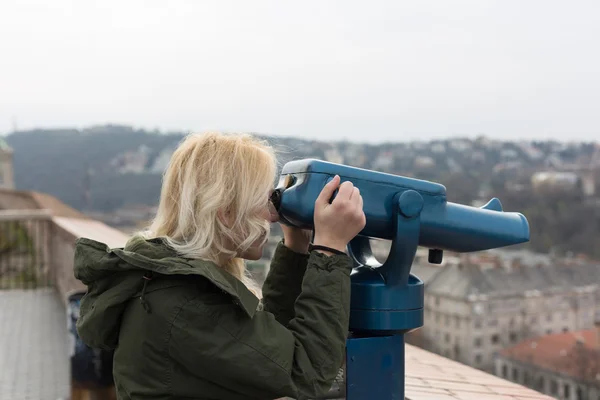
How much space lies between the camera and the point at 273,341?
1.01m

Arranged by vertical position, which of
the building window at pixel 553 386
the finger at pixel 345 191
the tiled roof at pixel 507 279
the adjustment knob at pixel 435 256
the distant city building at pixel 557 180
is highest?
the finger at pixel 345 191

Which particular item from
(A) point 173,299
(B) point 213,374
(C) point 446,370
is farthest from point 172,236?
(C) point 446,370

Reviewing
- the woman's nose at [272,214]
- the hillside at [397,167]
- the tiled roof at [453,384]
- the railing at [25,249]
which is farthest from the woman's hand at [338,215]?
the railing at [25,249]

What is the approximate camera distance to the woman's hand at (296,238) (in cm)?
133

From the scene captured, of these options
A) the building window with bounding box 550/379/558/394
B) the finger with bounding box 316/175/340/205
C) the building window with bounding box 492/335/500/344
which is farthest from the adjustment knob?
the building window with bounding box 492/335/500/344

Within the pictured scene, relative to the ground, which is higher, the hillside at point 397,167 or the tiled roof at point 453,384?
the tiled roof at point 453,384

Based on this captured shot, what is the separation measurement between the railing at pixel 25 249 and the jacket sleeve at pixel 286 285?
5465mm

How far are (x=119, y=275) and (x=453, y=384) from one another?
976 mm

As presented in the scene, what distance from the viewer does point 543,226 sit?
42938mm

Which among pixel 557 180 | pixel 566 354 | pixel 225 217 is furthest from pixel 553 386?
pixel 225 217

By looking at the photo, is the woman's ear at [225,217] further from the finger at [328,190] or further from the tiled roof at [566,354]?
the tiled roof at [566,354]

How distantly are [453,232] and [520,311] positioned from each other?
41.7m

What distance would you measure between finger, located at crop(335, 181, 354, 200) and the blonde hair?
155mm

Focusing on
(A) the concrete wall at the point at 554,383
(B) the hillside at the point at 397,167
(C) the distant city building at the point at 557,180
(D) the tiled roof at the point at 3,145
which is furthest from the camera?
(C) the distant city building at the point at 557,180
